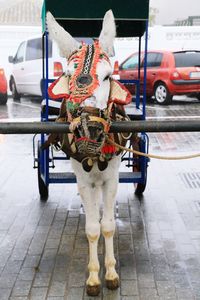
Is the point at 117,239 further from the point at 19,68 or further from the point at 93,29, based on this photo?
the point at 19,68

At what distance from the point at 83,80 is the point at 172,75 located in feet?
42.6

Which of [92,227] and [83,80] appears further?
[92,227]

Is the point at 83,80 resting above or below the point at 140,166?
above

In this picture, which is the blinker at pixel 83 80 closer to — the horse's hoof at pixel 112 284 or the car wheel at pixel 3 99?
the horse's hoof at pixel 112 284

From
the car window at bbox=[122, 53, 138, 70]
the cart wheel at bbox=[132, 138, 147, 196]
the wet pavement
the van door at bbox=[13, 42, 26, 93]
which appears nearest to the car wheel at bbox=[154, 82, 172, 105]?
the car window at bbox=[122, 53, 138, 70]

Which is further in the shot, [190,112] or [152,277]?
[190,112]

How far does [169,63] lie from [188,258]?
40.4ft

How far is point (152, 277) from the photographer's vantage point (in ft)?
14.1

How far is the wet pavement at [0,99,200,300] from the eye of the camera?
163 inches

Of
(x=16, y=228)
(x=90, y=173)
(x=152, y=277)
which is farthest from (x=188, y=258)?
(x=16, y=228)

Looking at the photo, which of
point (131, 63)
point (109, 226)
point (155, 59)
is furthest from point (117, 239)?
point (131, 63)

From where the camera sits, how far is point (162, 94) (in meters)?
16.5

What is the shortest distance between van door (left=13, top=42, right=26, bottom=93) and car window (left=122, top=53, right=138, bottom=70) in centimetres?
364

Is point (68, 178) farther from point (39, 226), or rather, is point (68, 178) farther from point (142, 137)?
point (142, 137)
